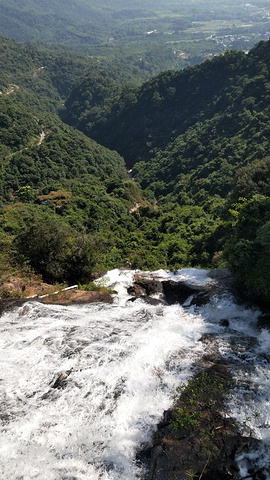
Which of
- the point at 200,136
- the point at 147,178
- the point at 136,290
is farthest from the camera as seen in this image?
the point at 147,178

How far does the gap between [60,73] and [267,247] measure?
172995 mm

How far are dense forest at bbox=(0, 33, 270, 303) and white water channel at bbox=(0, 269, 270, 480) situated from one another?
13.7 feet

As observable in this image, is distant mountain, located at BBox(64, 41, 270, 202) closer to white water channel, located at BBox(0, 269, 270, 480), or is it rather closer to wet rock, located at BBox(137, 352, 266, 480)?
white water channel, located at BBox(0, 269, 270, 480)

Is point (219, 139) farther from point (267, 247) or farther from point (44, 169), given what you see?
point (267, 247)

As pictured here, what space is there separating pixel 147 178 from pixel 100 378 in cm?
6374

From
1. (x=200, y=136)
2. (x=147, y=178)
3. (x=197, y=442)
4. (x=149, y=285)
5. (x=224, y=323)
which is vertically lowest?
(x=147, y=178)

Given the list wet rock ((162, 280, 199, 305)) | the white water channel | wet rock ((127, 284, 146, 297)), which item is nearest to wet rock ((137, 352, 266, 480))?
the white water channel

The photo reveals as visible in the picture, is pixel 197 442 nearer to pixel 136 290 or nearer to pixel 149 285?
pixel 136 290

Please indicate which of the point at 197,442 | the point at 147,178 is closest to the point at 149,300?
the point at 197,442

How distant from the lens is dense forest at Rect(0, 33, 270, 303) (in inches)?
874

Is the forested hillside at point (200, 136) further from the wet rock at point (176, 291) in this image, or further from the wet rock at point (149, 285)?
the wet rock at point (149, 285)

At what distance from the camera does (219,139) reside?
6450 cm

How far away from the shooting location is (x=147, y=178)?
242ft

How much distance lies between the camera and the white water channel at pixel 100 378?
10.3 meters
